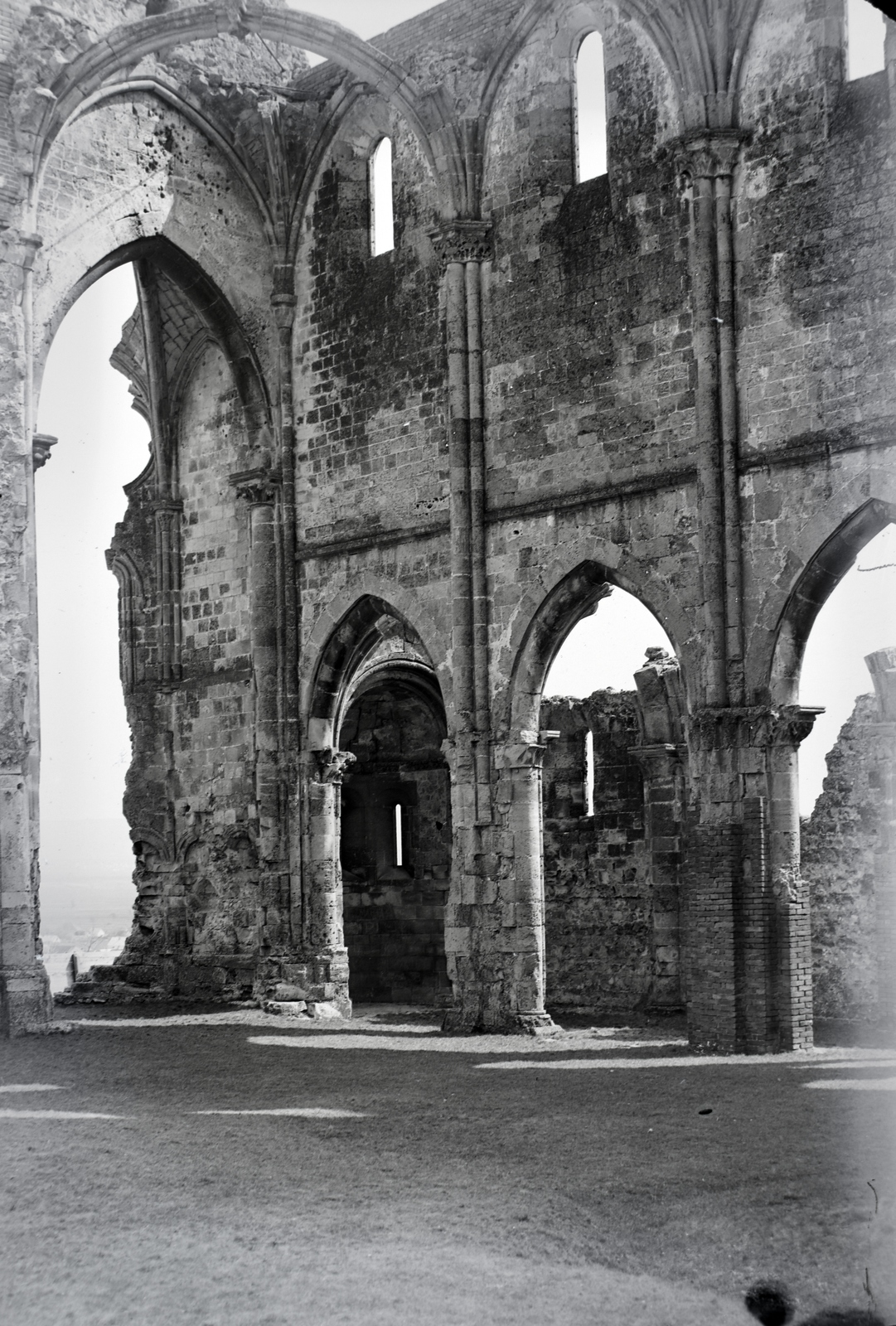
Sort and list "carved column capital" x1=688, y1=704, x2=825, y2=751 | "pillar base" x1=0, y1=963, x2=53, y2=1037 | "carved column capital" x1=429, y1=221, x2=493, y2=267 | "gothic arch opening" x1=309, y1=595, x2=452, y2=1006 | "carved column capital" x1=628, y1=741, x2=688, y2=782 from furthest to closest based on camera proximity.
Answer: "gothic arch opening" x1=309, y1=595, x2=452, y2=1006 < "carved column capital" x1=628, y1=741, x2=688, y2=782 < "carved column capital" x1=429, y1=221, x2=493, y2=267 < "pillar base" x1=0, y1=963, x2=53, y2=1037 < "carved column capital" x1=688, y1=704, x2=825, y2=751

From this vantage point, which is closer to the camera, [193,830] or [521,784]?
[521,784]

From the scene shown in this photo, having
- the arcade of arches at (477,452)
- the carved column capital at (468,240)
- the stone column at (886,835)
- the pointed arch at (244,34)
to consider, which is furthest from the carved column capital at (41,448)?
the stone column at (886,835)

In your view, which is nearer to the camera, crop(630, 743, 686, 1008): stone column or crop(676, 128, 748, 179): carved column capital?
crop(676, 128, 748, 179): carved column capital

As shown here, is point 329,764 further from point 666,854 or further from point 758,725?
point 758,725

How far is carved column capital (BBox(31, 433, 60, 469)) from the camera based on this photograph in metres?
17.1

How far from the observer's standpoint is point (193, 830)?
67.6 ft

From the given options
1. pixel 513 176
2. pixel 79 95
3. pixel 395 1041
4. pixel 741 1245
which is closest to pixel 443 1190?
pixel 741 1245

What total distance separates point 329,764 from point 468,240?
5.65 metres

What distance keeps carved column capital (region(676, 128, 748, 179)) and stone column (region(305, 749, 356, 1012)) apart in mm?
7266

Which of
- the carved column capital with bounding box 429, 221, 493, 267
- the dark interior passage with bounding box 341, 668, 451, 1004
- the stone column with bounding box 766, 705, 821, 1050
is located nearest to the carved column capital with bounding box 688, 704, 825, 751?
the stone column with bounding box 766, 705, 821, 1050

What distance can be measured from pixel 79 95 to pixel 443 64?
351 centimetres

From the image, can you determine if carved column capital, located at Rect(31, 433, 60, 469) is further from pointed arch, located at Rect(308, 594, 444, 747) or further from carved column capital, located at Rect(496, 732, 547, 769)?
carved column capital, located at Rect(496, 732, 547, 769)

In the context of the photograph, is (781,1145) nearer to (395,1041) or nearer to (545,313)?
(395,1041)

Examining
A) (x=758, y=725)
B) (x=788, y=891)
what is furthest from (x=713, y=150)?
(x=788, y=891)
